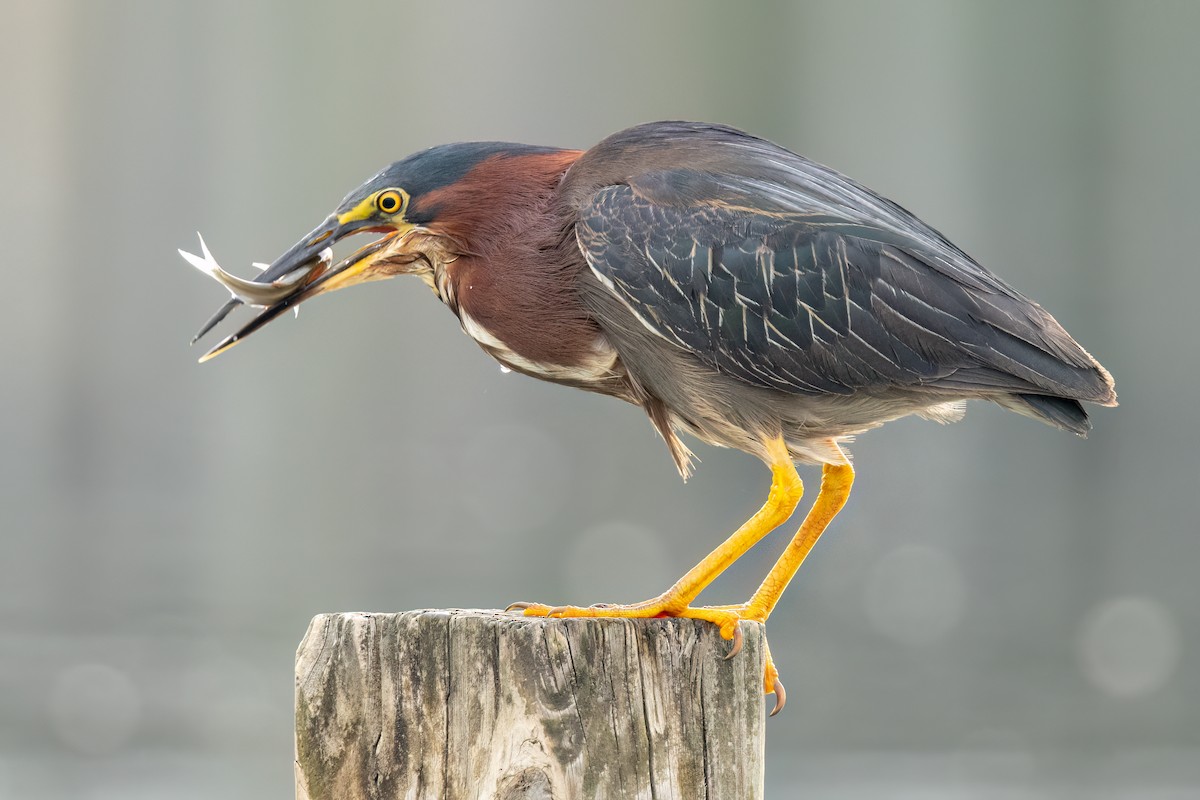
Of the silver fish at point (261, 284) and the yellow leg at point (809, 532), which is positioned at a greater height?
the silver fish at point (261, 284)

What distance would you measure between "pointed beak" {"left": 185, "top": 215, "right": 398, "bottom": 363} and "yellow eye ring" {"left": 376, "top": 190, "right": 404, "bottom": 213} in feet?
0.16

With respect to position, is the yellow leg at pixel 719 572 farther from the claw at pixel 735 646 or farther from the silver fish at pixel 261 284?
the silver fish at pixel 261 284

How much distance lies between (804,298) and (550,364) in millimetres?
593

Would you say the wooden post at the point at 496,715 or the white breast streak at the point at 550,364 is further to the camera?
the white breast streak at the point at 550,364

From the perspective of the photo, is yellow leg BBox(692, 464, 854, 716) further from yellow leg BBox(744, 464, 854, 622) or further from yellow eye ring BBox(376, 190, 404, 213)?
yellow eye ring BBox(376, 190, 404, 213)

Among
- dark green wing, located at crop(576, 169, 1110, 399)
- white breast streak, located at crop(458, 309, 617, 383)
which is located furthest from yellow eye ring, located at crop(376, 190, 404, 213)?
dark green wing, located at crop(576, 169, 1110, 399)

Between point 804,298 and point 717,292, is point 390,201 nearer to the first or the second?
point 717,292

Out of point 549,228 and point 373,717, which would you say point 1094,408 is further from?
point 373,717

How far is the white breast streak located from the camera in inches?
131

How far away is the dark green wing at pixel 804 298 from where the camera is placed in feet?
10.4

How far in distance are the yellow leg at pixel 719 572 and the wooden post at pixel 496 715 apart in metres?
0.22

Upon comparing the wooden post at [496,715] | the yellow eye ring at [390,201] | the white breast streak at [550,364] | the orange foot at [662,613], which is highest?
the yellow eye ring at [390,201]

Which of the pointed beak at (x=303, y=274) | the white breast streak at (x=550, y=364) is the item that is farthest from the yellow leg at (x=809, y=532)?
the pointed beak at (x=303, y=274)

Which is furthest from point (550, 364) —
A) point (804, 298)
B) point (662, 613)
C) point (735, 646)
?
point (735, 646)
